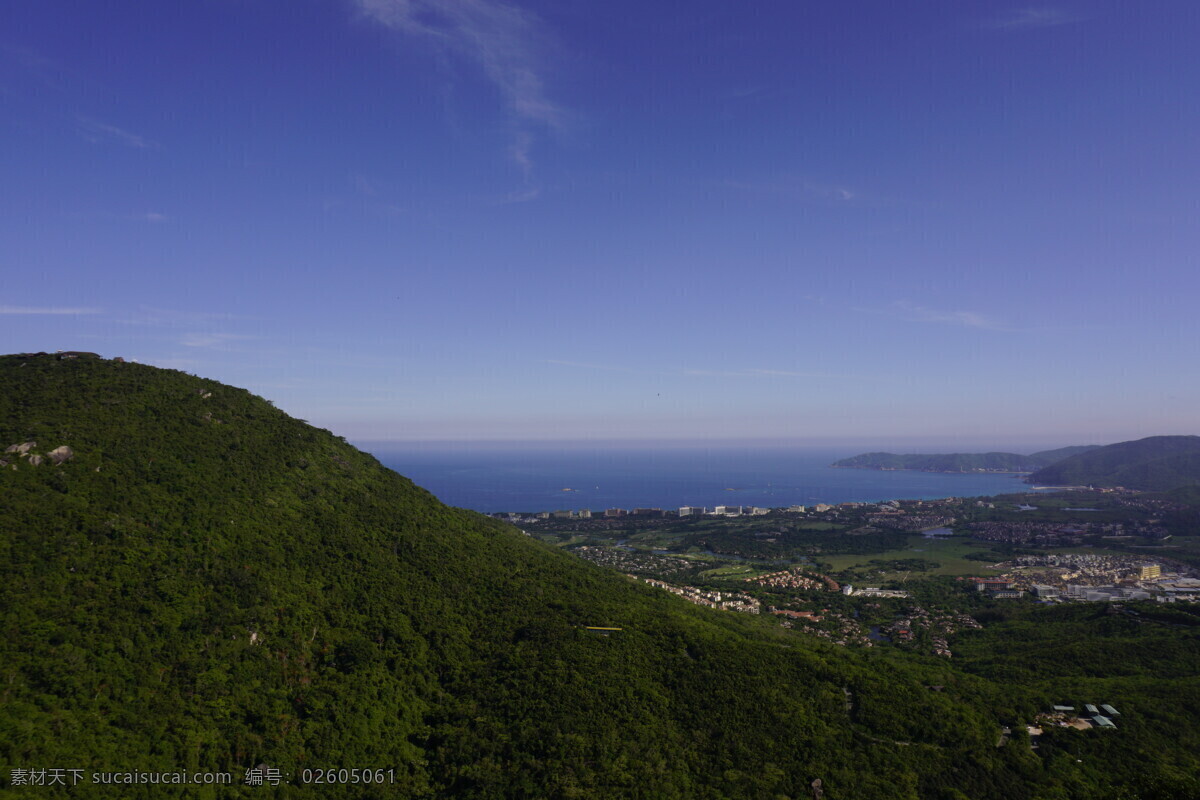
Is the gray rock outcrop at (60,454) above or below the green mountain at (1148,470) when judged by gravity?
above

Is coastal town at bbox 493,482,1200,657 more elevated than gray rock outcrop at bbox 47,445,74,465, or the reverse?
gray rock outcrop at bbox 47,445,74,465

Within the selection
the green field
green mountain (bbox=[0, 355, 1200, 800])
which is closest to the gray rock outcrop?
green mountain (bbox=[0, 355, 1200, 800])

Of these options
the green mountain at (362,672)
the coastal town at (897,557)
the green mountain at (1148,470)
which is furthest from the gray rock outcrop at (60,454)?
the green mountain at (1148,470)

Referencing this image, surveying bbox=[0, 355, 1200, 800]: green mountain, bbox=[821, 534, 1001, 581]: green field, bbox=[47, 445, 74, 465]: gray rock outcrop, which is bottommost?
bbox=[821, 534, 1001, 581]: green field

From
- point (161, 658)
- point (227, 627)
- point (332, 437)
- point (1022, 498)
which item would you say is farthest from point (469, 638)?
point (1022, 498)

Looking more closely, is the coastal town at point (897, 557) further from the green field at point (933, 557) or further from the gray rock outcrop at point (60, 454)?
the gray rock outcrop at point (60, 454)

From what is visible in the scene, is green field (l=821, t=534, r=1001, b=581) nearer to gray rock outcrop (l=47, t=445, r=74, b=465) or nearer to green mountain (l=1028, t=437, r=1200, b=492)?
gray rock outcrop (l=47, t=445, r=74, b=465)

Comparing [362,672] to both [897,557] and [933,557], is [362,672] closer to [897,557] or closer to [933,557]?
[897,557]

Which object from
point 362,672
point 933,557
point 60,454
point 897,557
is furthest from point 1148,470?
point 60,454

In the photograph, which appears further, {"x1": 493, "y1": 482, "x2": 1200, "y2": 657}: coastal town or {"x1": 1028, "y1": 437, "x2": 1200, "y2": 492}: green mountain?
{"x1": 1028, "y1": 437, "x2": 1200, "y2": 492}: green mountain
